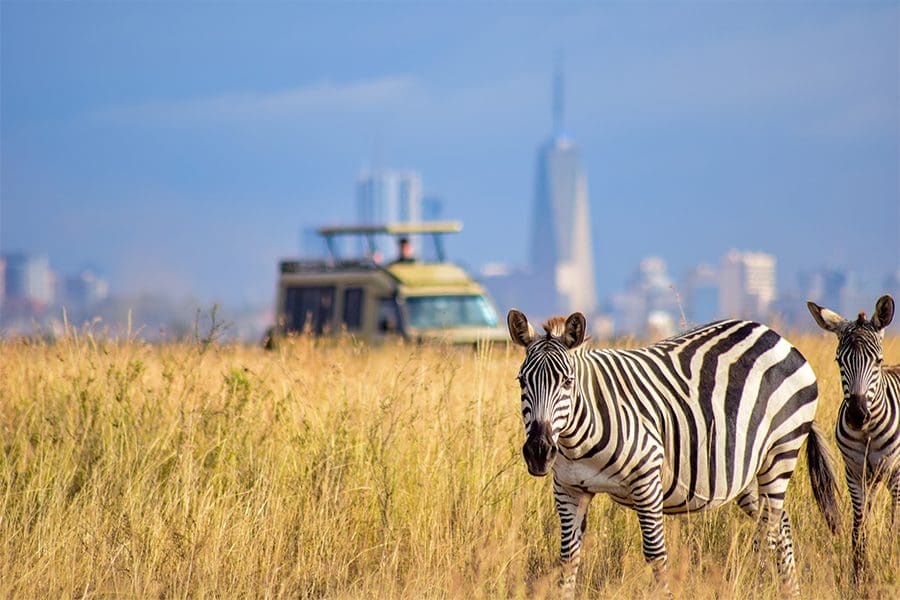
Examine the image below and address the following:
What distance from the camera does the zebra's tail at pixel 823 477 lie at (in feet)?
22.4

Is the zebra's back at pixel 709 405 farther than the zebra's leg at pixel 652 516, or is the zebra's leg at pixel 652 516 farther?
the zebra's back at pixel 709 405

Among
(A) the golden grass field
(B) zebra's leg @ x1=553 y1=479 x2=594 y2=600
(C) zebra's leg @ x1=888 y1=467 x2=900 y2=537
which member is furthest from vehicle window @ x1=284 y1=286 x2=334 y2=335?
(B) zebra's leg @ x1=553 y1=479 x2=594 y2=600

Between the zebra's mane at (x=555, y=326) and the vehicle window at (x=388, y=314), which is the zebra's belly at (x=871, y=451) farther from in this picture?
the vehicle window at (x=388, y=314)

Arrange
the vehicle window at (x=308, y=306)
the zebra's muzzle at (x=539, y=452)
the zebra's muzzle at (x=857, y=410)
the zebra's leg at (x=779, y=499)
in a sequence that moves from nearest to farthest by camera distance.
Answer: the zebra's muzzle at (x=539, y=452)
the zebra's leg at (x=779, y=499)
the zebra's muzzle at (x=857, y=410)
the vehicle window at (x=308, y=306)

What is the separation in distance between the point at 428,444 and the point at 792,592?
8.46 ft

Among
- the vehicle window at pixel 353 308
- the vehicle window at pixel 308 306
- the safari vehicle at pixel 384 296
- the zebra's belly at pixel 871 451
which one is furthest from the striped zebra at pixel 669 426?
the vehicle window at pixel 308 306

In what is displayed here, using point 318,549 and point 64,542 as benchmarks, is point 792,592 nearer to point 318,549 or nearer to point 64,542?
point 318,549

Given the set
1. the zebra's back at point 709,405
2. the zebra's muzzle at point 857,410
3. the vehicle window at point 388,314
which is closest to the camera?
the zebra's back at point 709,405

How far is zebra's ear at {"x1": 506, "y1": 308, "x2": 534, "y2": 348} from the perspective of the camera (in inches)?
227

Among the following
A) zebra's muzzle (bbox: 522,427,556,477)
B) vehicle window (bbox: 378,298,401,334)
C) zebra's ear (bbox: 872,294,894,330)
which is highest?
zebra's ear (bbox: 872,294,894,330)

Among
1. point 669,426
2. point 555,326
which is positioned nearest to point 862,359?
point 669,426

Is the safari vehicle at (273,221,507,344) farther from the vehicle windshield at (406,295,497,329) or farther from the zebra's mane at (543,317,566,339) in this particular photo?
the zebra's mane at (543,317,566,339)

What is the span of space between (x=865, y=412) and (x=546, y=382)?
2.12 meters

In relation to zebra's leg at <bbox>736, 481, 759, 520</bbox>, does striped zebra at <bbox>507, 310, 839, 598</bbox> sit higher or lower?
higher
